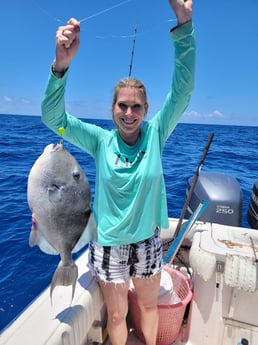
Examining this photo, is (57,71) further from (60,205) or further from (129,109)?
(60,205)

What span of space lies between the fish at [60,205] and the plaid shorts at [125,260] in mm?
330

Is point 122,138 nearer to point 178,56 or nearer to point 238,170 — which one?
point 178,56

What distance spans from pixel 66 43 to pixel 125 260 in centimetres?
134

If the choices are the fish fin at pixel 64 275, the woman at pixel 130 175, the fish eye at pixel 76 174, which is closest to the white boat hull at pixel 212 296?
the woman at pixel 130 175

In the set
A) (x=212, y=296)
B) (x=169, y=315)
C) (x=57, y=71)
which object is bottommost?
(x=169, y=315)

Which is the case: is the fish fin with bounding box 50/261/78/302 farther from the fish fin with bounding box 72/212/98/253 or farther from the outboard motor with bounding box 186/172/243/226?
the outboard motor with bounding box 186/172/243/226

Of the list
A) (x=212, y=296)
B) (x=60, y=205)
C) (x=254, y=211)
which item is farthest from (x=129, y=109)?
(x=254, y=211)

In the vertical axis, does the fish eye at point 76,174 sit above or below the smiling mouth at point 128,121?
below

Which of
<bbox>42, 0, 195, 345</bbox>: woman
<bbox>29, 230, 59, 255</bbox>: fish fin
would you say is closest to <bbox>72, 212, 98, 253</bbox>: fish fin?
<bbox>29, 230, 59, 255</bbox>: fish fin

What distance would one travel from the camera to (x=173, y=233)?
3.28m

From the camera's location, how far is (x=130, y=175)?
1854 millimetres

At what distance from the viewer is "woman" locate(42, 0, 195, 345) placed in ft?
6.01

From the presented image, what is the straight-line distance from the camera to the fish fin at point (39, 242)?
1.58m

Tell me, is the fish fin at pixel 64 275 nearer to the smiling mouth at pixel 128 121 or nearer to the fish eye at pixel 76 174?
the fish eye at pixel 76 174
